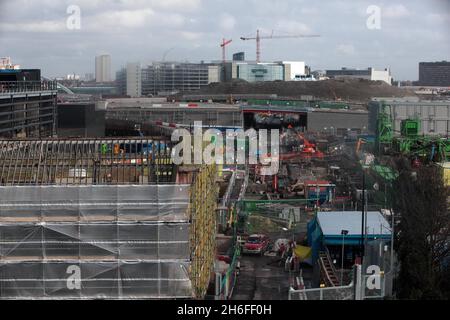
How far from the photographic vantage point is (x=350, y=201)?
10.1 meters

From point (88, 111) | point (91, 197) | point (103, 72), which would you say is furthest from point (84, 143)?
point (103, 72)

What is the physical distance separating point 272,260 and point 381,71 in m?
52.0

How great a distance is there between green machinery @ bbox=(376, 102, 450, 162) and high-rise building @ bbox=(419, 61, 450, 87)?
1832 inches

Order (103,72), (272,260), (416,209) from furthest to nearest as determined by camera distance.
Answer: (103,72)
(272,260)
(416,209)

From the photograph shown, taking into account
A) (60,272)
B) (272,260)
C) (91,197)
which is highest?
(91,197)

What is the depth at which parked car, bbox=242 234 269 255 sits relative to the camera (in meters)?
7.38

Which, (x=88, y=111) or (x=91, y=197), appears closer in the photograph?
(x=91, y=197)

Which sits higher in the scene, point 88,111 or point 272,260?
point 88,111

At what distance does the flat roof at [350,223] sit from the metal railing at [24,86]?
754 centimetres

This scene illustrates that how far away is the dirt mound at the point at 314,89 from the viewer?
3844 cm

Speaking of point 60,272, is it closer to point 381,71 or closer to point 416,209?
point 416,209

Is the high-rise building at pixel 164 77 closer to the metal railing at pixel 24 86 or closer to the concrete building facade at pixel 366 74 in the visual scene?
the concrete building facade at pixel 366 74

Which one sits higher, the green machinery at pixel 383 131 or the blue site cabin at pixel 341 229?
the green machinery at pixel 383 131

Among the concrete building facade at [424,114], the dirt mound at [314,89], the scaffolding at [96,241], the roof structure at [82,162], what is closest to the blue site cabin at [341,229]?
the roof structure at [82,162]
